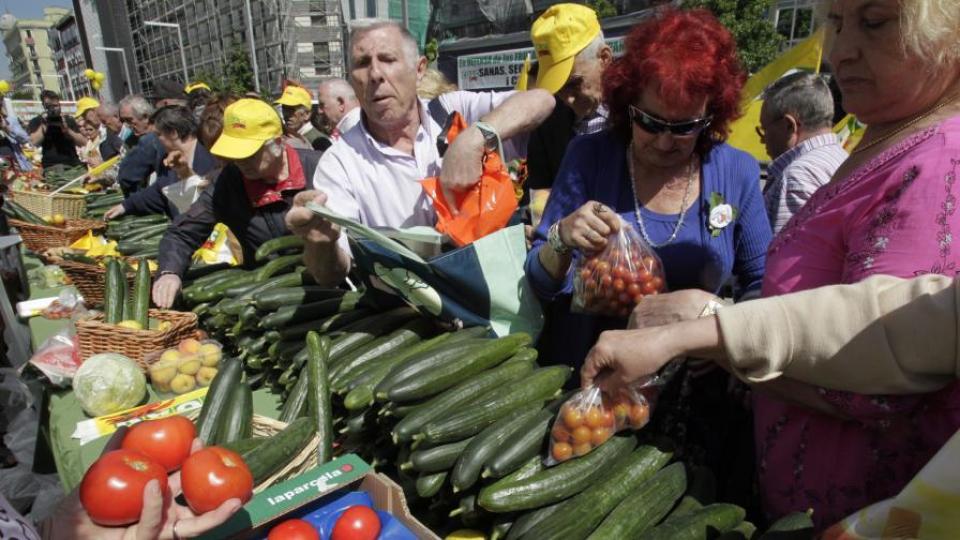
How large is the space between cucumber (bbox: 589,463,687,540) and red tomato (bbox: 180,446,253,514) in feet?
3.18

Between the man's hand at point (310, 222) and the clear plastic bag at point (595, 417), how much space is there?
4.80 ft

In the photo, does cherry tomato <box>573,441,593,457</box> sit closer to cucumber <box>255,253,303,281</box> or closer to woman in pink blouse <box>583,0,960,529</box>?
woman in pink blouse <box>583,0,960,529</box>

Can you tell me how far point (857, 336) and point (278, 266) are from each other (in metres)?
3.14

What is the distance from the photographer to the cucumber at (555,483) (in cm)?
158

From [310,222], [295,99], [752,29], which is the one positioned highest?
[752,29]

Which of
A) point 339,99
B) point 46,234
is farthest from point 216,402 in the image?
point 46,234

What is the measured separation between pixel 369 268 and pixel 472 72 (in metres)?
16.1

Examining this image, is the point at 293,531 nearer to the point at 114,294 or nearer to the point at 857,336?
the point at 857,336

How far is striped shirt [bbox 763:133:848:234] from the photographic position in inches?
144

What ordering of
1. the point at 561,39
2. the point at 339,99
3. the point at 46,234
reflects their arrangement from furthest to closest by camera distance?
the point at 339,99
the point at 46,234
the point at 561,39

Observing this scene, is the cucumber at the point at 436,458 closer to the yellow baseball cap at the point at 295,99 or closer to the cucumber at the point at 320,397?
the cucumber at the point at 320,397

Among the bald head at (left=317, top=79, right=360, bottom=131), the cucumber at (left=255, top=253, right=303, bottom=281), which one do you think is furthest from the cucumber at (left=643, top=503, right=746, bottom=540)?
the bald head at (left=317, top=79, right=360, bottom=131)

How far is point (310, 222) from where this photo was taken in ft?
8.73

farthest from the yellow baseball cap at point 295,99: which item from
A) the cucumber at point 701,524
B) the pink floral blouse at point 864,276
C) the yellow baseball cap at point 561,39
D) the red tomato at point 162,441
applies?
the cucumber at point 701,524
